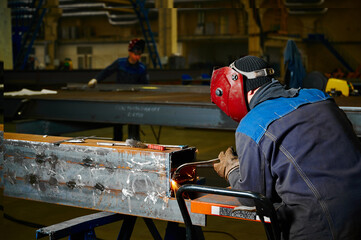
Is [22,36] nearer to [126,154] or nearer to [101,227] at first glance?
[101,227]

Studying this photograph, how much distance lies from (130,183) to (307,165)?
80 cm

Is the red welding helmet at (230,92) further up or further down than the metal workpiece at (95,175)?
further up

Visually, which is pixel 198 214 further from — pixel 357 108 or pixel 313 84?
pixel 313 84

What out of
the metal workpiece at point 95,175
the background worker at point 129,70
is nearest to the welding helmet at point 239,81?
the metal workpiece at point 95,175

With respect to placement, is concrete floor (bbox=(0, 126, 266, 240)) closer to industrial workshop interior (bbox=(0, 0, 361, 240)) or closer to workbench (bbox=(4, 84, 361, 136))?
industrial workshop interior (bbox=(0, 0, 361, 240))

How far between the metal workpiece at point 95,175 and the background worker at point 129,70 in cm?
327

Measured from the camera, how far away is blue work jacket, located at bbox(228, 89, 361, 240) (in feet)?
5.02

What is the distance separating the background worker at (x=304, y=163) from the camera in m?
1.53

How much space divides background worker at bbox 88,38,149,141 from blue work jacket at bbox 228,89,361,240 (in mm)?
4051

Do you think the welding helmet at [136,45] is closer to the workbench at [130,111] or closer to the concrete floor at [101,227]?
the workbench at [130,111]

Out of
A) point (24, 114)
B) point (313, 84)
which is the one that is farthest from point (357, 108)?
point (24, 114)

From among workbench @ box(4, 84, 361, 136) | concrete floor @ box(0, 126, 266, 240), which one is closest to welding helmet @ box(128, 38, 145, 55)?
workbench @ box(4, 84, 361, 136)

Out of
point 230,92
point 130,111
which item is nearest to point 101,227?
point 130,111

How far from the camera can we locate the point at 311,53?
23.2m
